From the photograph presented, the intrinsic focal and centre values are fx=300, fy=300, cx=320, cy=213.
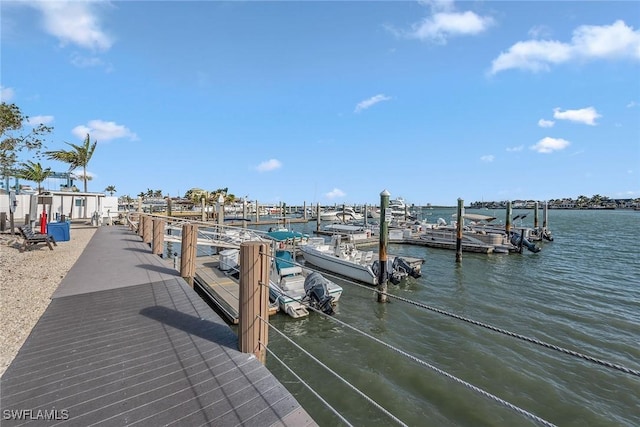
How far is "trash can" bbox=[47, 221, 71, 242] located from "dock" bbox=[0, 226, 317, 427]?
14.3m

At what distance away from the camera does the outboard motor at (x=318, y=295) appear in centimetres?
1091

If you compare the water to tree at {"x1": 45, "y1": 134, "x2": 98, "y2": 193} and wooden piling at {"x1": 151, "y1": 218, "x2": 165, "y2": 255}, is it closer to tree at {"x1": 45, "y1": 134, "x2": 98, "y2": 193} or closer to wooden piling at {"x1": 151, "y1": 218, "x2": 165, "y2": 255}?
wooden piling at {"x1": 151, "y1": 218, "x2": 165, "y2": 255}

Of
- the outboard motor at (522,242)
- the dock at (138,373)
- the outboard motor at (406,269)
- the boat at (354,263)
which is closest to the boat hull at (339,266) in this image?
the boat at (354,263)

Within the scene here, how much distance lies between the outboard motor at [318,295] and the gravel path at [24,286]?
730 centimetres

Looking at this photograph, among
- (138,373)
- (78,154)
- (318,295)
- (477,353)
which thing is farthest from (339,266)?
(78,154)

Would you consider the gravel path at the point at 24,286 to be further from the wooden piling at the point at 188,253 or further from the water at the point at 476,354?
the water at the point at 476,354

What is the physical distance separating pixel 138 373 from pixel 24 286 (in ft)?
21.9

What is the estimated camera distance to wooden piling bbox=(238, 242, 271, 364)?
3.86 meters

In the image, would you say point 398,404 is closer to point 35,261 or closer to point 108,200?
point 35,261

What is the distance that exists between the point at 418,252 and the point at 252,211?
7006 cm

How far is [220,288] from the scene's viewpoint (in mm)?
11797

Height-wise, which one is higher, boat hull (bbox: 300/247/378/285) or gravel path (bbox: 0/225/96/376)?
gravel path (bbox: 0/225/96/376)

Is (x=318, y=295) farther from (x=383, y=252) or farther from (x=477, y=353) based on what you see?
(x=477, y=353)

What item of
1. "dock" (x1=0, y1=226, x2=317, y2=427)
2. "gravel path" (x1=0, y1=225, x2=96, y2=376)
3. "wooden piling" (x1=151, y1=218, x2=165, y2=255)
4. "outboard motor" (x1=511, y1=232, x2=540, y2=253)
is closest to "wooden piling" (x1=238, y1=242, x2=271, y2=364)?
"dock" (x1=0, y1=226, x2=317, y2=427)
